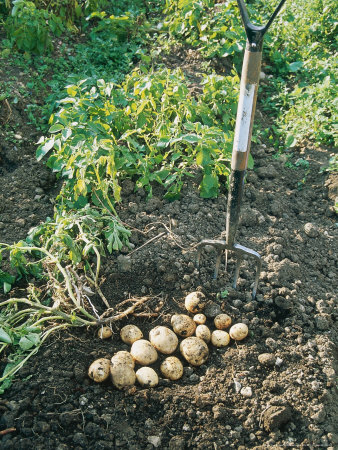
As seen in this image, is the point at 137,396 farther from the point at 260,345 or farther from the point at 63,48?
the point at 63,48

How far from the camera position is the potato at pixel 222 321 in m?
2.81

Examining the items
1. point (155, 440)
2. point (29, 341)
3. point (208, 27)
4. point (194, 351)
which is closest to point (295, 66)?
point (208, 27)

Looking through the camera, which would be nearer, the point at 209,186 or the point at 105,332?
the point at 105,332

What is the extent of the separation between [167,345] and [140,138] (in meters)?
1.83

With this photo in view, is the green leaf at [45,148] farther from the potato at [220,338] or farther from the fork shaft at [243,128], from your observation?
the potato at [220,338]

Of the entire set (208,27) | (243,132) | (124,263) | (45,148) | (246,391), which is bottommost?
(246,391)

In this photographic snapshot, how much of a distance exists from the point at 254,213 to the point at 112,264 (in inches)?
42.1

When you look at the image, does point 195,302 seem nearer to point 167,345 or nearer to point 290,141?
point 167,345

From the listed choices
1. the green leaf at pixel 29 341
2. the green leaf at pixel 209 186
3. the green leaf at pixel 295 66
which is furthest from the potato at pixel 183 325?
the green leaf at pixel 295 66

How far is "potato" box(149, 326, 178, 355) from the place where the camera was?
268 centimetres

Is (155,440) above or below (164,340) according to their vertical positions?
below

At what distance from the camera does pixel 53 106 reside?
4.25 meters

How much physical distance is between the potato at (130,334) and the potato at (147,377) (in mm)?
211

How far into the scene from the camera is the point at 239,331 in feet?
9.04
